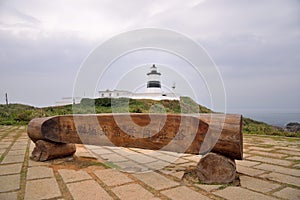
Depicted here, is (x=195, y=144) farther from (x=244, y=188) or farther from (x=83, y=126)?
(x=83, y=126)

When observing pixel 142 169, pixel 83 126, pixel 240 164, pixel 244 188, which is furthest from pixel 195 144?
pixel 83 126

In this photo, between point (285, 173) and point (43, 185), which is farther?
point (285, 173)

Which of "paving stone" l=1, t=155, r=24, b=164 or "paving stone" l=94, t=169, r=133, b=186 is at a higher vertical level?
"paving stone" l=1, t=155, r=24, b=164

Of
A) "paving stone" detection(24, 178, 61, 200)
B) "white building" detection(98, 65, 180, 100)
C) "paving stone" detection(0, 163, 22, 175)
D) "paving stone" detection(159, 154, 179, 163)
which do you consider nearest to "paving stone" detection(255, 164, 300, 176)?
"paving stone" detection(159, 154, 179, 163)

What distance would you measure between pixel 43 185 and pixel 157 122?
1.41 meters

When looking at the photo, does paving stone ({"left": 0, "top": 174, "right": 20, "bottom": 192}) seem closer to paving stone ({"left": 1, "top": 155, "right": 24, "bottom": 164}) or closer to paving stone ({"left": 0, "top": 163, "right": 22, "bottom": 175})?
paving stone ({"left": 0, "top": 163, "right": 22, "bottom": 175})

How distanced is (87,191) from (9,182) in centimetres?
95

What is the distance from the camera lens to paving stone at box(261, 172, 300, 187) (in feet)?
7.68

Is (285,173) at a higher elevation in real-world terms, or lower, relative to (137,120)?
lower

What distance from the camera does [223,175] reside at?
2.33 meters

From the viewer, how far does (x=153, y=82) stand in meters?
25.4

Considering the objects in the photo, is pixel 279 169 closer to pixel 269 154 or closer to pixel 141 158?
pixel 269 154

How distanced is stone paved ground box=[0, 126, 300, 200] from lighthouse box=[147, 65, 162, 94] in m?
20.1

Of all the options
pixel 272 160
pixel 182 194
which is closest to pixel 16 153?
pixel 182 194
